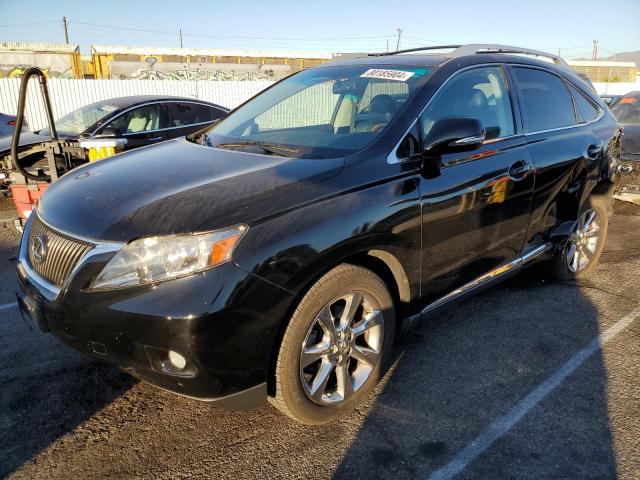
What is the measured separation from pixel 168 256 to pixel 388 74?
1921 mm

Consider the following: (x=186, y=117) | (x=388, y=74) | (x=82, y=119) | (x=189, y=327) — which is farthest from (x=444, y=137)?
(x=82, y=119)

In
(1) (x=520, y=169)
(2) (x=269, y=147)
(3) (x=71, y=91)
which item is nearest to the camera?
(2) (x=269, y=147)

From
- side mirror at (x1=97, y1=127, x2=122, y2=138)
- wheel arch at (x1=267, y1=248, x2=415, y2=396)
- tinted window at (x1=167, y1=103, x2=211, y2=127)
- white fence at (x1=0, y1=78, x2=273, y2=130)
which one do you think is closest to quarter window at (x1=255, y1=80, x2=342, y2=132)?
wheel arch at (x1=267, y1=248, x2=415, y2=396)

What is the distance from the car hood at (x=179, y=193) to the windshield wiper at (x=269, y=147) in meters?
0.09

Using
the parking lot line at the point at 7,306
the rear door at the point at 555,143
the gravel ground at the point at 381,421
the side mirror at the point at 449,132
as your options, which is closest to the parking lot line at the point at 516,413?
the gravel ground at the point at 381,421

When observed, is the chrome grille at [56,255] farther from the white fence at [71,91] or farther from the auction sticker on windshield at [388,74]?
the white fence at [71,91]

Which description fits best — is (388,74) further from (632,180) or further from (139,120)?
(139,120)

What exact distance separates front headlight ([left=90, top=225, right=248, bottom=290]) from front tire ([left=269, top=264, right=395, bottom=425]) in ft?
1.47

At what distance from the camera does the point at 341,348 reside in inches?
99.9

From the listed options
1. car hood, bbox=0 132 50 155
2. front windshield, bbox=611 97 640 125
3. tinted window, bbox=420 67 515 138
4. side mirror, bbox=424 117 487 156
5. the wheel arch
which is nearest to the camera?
the wheel arch

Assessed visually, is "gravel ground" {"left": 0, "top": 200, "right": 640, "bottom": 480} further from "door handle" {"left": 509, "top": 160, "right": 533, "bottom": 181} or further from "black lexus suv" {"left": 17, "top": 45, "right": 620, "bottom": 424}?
"door handle" {"left": 509, "top": 160, "right": 533, "bottom": 181}

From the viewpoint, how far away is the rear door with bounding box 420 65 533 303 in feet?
9.27

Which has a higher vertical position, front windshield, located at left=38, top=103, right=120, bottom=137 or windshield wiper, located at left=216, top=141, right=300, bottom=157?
windshield wiper, located at left=216, top=141, right=300, bottom=157

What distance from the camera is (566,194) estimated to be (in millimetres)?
3846
